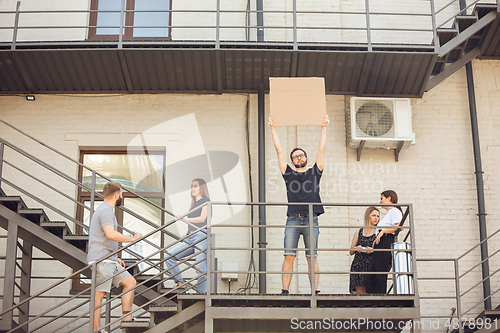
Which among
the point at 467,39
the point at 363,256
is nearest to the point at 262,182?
the point at 363,256

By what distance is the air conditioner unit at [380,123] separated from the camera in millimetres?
8938

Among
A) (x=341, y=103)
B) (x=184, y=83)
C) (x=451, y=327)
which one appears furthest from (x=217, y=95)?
(x=451, y=327)

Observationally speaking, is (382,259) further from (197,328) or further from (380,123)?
(380,123)

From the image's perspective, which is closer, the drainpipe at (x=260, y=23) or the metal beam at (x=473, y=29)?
the metal beam at (x=473, y=29)

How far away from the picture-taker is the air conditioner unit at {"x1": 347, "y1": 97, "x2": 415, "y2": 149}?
29.3 ft

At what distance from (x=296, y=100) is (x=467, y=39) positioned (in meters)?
4.01

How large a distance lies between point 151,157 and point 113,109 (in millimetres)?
1061

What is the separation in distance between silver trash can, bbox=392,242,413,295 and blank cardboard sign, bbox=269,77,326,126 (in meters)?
1.85

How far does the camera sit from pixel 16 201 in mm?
6953

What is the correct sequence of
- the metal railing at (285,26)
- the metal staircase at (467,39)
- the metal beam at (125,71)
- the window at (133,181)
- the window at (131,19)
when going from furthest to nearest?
the window at (131,19), the metal railing at (285,26), the window at (133,181), the metal staircase at (467,39), the metal beam at (125,71)

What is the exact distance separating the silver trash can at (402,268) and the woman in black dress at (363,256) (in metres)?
0.39

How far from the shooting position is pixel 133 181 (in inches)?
364

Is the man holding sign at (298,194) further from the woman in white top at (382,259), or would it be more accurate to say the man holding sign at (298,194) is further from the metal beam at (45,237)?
the metal beam at (45,237)

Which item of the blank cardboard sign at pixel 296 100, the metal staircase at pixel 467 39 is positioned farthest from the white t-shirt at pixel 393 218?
the metal staircase at pixel 467 39
